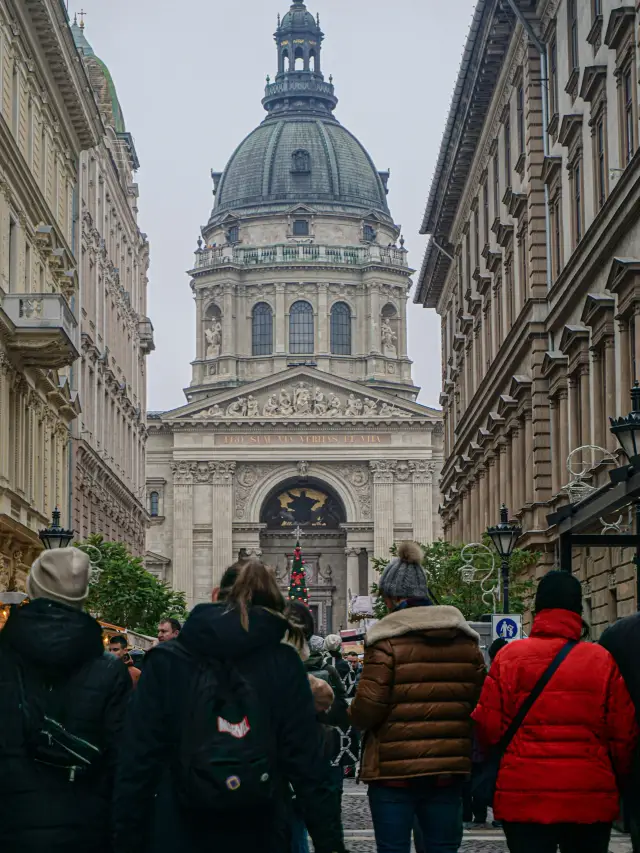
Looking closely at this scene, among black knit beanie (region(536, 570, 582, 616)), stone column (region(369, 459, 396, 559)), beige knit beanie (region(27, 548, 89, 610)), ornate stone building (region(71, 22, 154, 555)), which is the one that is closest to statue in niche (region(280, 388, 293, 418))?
stone column (region(369, 459, 396, 559))

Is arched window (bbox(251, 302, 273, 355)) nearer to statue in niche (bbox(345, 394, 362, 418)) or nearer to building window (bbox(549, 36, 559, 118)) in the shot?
statue in niche (bbox(345, 394, 362, 418))

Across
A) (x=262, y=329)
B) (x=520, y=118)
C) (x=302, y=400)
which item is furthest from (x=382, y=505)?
(x=520, y=118)

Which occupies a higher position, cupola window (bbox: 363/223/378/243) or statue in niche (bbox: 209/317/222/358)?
cupola window (bbox: 363/223/378/243)

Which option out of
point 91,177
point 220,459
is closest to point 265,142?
point 220,459

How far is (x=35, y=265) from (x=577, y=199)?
478 inches

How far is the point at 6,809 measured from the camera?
711 centimetres

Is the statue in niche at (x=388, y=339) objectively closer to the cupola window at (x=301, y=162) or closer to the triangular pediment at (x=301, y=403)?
the cupola window at (x=301, y=162)

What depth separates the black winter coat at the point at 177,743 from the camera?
22.1 feet

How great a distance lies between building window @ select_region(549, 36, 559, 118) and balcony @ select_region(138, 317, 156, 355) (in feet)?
126

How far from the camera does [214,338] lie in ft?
379

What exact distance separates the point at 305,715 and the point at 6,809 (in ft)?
4.12

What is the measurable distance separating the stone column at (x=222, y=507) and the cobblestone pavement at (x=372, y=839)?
8097 cm

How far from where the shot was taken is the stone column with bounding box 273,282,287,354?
375 feet

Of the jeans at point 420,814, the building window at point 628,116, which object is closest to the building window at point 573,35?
the building window at point 628,116
